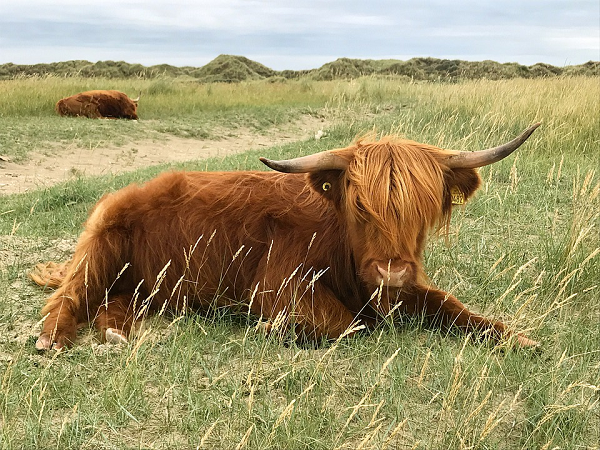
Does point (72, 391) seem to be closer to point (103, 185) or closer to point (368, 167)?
point (368, 167)

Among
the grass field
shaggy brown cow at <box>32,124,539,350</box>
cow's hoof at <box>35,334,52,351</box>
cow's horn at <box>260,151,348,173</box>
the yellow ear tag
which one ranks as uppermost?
cow's horn at <box>260,151,348,173</box>

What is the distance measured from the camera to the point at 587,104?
29.5 ft

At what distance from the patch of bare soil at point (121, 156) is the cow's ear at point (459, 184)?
20.0 ft

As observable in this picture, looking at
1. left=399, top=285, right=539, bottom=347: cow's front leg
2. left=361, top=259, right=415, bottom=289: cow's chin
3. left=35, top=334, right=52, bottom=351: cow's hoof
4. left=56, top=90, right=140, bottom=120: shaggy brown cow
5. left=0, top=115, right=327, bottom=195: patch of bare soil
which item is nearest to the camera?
left=361, top=259, right=415, bottom=289: cow's chin

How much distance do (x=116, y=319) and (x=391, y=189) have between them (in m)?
1.61

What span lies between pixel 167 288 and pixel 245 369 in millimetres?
921

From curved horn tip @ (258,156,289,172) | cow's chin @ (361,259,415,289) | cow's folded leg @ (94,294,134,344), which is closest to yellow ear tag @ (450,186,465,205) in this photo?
cow's chin @ (361,259,415,289)

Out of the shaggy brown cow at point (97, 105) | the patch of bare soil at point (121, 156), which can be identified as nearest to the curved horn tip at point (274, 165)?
the patch of bare soil at point (121, 156)

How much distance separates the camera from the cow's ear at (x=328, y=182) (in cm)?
275

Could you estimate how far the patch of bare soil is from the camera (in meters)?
8.26

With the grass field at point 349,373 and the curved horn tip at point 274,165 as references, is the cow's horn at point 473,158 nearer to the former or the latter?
the grass field at point 349,373

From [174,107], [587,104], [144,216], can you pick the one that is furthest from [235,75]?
[144,216]

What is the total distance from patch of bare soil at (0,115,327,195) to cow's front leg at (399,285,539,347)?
5.95 meters

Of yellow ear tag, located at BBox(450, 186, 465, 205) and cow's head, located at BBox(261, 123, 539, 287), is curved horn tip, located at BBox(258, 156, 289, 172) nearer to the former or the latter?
cow's head, located at BBox(261, 123, 539, 287)
